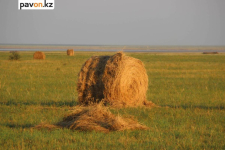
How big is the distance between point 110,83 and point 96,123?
3624 mm

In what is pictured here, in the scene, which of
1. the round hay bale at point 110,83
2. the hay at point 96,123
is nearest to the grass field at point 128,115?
the hay at point 96,123

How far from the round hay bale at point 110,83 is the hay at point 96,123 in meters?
2.88

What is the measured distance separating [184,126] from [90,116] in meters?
2.49

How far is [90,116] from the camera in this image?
9461mm

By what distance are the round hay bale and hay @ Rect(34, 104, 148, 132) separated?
2.88 metres

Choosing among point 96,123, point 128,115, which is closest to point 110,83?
point 128,115

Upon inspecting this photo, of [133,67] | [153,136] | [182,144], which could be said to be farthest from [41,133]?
[133,67]

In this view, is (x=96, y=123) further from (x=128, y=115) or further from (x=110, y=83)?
(x=110, y=83)

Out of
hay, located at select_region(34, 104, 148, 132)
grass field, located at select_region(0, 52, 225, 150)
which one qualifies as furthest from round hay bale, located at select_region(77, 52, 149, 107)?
hay, located at select_region(34, 104, 148, 132)

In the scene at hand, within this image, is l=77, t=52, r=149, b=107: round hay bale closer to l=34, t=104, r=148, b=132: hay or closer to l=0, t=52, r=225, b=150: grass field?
l=0, t=52, r=225, b=150: grass field

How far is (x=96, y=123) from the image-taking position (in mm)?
9188

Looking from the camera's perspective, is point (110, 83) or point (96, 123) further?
point (110, 83)

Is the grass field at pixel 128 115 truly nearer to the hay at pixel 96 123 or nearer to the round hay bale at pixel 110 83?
the hay at pixel 96 123

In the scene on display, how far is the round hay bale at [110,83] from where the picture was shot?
1271cm
